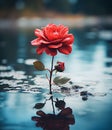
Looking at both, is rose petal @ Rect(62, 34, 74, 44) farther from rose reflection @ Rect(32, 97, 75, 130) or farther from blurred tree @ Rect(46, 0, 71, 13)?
blurred tree @ Rect(46, 0, 71, 13)

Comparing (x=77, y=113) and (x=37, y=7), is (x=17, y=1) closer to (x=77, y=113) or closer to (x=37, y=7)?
(x=37, y=7)

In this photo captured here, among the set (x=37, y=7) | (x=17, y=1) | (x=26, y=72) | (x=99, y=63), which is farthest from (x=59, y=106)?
(x=37, y=7)

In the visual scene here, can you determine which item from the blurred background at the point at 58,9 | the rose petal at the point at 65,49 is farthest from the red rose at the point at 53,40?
the blurred background at the point at 58,9

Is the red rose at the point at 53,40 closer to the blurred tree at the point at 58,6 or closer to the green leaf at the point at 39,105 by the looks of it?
the green leaf at the point at 39,105

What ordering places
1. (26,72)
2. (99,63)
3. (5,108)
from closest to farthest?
(5,108) < (26,72) < (99,63)

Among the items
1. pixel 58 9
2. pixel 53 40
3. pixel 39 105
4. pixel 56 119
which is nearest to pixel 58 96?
pixel 39 105

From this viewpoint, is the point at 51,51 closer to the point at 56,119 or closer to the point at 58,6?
the point at 56,119
